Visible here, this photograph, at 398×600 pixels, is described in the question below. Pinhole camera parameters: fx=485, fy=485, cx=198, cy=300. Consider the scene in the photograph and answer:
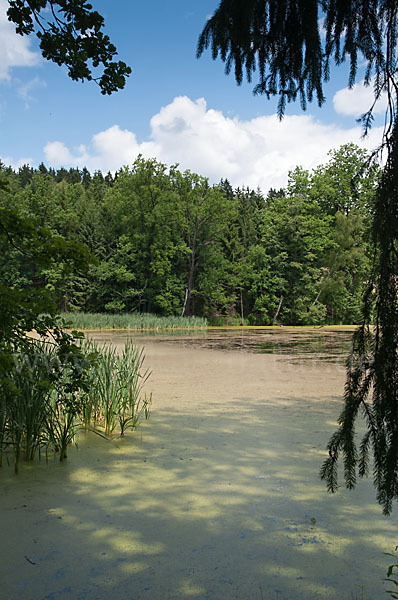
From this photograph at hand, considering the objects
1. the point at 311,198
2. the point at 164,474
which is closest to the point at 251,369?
the point at 164,474

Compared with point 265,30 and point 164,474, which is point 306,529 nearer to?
point 164,474

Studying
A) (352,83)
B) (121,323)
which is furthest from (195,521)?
(121,323)

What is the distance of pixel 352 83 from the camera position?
2.01m

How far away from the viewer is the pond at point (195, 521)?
1678mm

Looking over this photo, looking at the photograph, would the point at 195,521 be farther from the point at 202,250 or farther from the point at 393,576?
the point at 202,250

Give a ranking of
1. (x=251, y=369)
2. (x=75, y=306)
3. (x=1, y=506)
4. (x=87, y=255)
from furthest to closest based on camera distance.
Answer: (x=75, y=306), (x=251, y=369), (x=1, y=506), (x=87, y=255)

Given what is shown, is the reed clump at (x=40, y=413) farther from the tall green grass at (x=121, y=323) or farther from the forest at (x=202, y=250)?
the forest at (x=202, y=250)

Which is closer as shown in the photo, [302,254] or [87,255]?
[87,255]

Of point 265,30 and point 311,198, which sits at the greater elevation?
point 311,198

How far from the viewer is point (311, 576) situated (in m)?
1.72

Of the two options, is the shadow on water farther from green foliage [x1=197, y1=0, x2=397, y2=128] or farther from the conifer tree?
green foliage [x1=197, y1=0, x2=397, y2=128]

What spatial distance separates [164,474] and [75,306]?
22.2 meters

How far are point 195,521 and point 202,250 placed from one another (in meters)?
24.3

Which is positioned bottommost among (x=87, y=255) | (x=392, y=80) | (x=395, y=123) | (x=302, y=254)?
(x=87, y=255)
